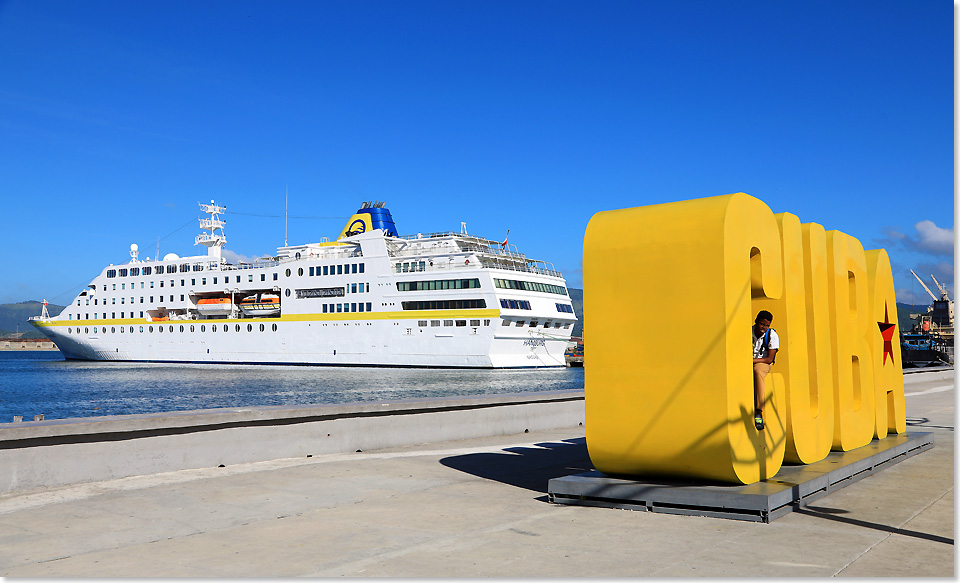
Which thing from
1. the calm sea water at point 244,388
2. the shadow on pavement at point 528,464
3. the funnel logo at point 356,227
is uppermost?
the funnel logo at point 356,227

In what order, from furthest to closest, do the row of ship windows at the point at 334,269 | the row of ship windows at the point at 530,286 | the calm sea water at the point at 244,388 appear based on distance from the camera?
the row of ship windows at the point at 334,269 → the row of ship windows at the point at 530,286 → the calm sea water at the point at 244,388

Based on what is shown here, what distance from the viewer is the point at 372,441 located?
1120cm

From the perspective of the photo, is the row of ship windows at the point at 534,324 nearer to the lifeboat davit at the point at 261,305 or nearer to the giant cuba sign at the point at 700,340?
the lifeboat davit at the point at 261,305

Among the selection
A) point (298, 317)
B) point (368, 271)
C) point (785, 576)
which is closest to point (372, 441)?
point (785, 576)

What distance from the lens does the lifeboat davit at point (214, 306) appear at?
6838 cm

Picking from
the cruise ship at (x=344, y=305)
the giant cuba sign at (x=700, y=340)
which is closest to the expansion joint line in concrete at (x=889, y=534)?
the giant cuba sign at (x=700, y=340)

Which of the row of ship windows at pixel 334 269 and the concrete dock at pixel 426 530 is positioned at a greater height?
the row of ship windows at pixel 334 269

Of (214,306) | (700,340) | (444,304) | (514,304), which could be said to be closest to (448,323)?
(444,304)

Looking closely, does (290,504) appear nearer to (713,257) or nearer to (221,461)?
(221,461)

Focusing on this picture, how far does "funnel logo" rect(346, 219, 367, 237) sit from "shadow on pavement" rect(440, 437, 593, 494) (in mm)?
58929

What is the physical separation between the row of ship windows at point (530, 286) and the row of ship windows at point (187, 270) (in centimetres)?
1238

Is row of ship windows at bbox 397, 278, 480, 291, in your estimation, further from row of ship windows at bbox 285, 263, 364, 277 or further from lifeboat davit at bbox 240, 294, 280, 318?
lifeboat davit at bbox 240, 294, 280, 318

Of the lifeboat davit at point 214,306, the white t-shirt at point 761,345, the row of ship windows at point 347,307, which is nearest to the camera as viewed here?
the white t-shirt at point 761,345

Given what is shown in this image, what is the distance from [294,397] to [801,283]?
31100mm
